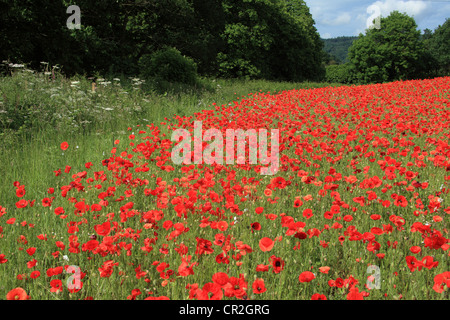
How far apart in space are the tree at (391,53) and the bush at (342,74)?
0.96 metres

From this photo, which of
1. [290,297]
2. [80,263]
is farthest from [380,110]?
[80,263]

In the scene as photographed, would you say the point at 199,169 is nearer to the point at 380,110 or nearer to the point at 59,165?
the point at 59,165

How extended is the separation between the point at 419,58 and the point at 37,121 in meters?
51.6

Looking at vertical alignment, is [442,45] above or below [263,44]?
above

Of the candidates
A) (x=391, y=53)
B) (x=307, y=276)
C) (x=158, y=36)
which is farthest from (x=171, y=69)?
(x=391, y=53)

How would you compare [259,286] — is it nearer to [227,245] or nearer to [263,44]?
[227,245]

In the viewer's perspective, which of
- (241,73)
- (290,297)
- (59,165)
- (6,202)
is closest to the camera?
(290,297)

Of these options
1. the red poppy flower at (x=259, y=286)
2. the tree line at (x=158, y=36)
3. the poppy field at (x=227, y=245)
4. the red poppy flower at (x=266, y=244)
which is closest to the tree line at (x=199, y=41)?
the tree line at (x=158, y=36)

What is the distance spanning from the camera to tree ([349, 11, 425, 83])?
4547cm

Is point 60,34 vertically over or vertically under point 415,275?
over

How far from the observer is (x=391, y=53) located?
45812 millimetres

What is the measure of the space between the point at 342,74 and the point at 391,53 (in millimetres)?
7133

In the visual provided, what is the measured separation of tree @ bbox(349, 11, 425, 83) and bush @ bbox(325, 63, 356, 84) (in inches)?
37.9
